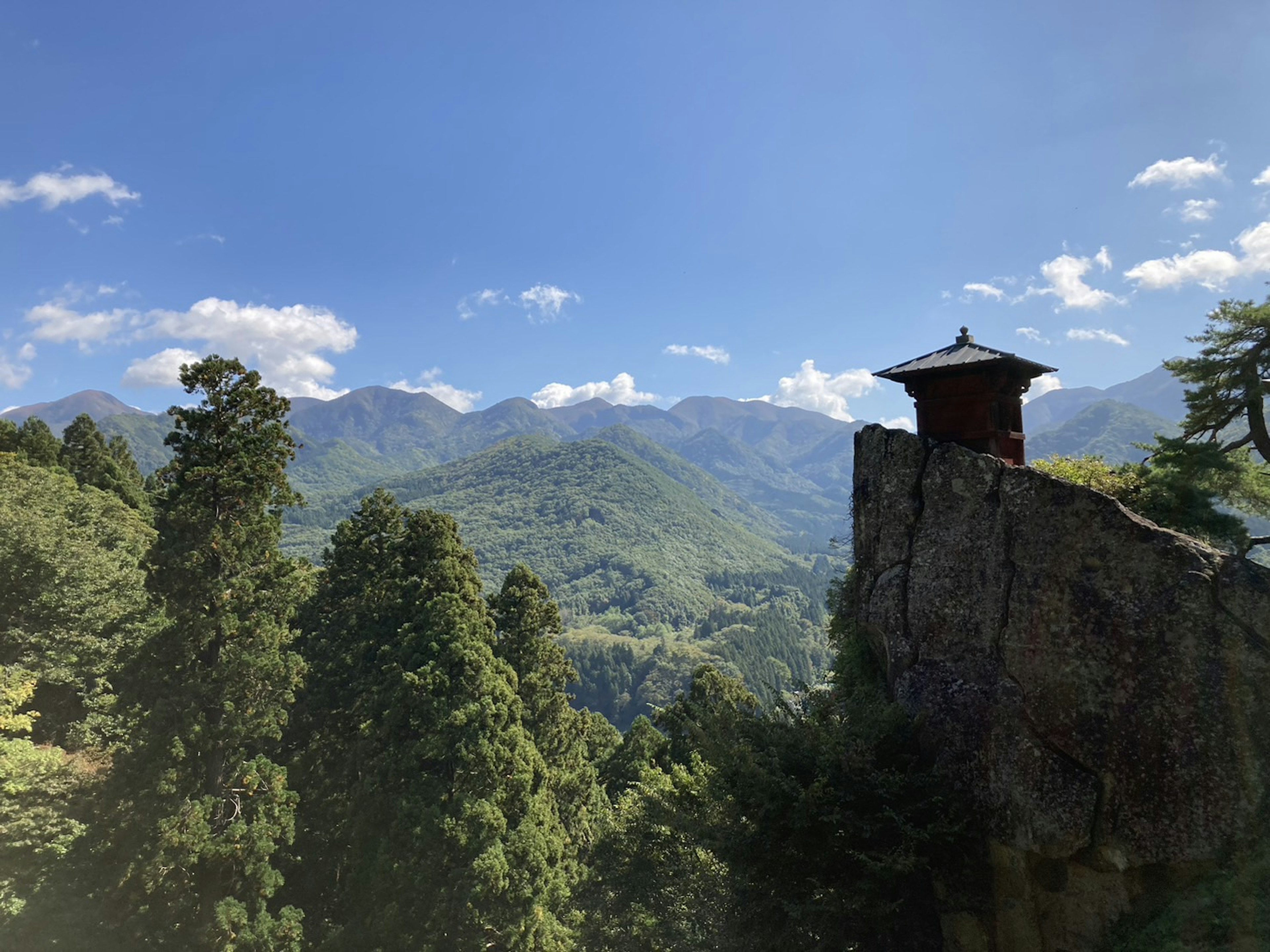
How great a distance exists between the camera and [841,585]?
56.0 ft

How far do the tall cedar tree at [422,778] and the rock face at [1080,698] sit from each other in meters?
13.1

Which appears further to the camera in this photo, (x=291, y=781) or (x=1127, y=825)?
(x=291, y=781)

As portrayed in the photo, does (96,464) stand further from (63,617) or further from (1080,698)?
(1080,698)

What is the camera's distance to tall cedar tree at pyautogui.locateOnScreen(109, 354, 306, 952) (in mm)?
15914

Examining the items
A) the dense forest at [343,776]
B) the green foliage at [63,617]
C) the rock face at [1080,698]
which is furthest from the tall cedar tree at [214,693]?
the rock face at [1080,698]

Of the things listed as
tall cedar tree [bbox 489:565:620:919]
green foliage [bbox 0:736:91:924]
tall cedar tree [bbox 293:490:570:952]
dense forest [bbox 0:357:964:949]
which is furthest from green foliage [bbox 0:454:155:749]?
tall cedar tree [bbox 489:565:620:919]

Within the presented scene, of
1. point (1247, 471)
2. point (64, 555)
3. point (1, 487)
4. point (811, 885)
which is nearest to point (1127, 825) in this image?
point (811, 885)

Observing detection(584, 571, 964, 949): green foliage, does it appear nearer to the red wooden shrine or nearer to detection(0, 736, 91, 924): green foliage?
the red wooden shrine

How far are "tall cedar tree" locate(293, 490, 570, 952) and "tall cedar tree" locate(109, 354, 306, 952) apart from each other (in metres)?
2.60

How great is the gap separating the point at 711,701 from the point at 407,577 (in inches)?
582

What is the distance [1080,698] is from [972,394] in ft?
20.8

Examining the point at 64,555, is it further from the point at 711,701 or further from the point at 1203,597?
the point at 1203,597

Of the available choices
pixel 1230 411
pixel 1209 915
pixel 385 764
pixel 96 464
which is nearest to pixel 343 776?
pixel 385 764

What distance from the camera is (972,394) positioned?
43.8 feet
